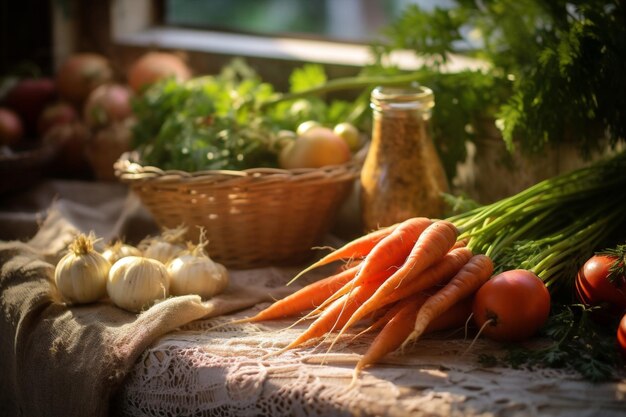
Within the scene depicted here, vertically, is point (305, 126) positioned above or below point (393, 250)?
above

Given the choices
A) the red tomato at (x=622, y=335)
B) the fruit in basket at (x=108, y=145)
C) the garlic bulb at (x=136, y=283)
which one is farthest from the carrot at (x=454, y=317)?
the fruit in basket at (x=108, y=145)

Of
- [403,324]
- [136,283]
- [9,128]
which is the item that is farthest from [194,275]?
[9,128]

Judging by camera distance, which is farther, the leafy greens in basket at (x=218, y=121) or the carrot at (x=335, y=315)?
the leafy greens in basket at (x=218, y=121)

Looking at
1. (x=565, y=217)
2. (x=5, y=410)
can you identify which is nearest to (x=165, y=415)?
(x=5, y=410)

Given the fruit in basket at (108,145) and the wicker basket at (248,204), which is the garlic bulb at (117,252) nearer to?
the wicker basket at (248,204)

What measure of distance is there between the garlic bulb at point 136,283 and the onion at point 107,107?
97 centimetres

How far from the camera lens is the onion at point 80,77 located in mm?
2512

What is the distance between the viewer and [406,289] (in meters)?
1.26

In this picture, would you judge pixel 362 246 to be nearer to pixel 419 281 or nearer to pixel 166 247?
pixel 419 281

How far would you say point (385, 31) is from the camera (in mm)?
1877

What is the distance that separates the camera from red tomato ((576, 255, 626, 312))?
1.21m

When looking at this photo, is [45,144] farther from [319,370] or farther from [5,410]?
[319,370]

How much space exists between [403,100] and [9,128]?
1317mm

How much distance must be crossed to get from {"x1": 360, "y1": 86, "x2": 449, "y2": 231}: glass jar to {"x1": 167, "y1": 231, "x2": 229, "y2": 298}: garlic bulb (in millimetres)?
361
